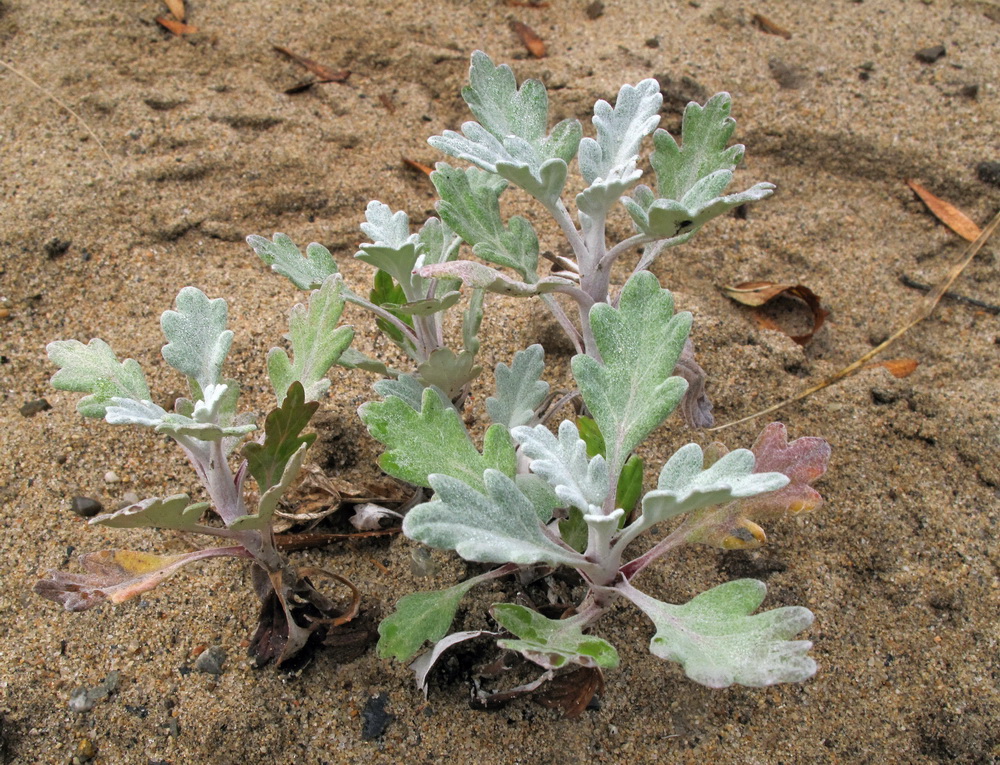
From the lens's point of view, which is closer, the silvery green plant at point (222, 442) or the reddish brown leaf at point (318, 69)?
the silvery green plant at point (222, 442)

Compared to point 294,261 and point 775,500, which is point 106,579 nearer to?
point 294,261

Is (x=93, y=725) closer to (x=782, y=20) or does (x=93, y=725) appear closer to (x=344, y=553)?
(x=344, y=553)

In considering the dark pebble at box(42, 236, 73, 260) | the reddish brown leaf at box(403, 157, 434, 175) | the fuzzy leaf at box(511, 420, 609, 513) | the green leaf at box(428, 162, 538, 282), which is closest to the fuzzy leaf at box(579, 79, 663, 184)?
the green leaf at box(428, 162, 538, 282)

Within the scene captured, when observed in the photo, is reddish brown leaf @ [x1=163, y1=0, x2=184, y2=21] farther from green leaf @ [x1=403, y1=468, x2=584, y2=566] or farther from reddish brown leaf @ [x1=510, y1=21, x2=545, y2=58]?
green leaf @ [x1=403, y1=468, x2=584, y2=566]

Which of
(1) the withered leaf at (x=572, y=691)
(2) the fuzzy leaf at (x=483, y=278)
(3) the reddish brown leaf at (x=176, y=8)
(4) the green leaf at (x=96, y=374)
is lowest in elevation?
(1) the withered leaf at (x=572, y=691)

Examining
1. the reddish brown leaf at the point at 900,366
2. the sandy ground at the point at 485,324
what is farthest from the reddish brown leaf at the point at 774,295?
the reddish brown leaf at the point at 900,366

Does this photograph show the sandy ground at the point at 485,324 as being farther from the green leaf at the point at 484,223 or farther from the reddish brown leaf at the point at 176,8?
the green leaf at the point at 484,223

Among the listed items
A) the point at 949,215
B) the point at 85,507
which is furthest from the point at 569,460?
the point at 949,215
